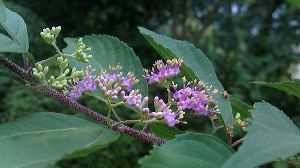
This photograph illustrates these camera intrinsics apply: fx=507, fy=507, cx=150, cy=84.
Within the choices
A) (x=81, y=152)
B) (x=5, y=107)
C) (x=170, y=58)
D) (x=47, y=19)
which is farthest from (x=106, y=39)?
(x=47, y=19)

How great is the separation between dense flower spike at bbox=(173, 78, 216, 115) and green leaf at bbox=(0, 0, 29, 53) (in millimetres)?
327

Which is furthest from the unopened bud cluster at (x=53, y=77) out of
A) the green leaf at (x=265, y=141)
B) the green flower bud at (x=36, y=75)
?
the green leaf at (x=265, y=141)

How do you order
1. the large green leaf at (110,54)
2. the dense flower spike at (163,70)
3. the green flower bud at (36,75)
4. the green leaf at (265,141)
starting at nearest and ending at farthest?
the green leaf at (265,141), the green flower bud at (36,75), the dense flower spike at (163,70), the large green leaf at (110,54)

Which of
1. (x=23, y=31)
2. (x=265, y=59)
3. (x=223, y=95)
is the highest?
(x=265, y=59)

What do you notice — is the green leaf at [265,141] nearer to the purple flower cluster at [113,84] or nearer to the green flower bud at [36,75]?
the purple flower cluster at [113,84]

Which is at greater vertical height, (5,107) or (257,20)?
(257,20)

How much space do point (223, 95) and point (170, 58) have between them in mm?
152

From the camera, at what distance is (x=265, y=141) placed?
0.73 meters

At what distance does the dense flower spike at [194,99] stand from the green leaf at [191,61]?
5 centimetres

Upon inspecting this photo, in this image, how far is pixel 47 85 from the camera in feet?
3.29

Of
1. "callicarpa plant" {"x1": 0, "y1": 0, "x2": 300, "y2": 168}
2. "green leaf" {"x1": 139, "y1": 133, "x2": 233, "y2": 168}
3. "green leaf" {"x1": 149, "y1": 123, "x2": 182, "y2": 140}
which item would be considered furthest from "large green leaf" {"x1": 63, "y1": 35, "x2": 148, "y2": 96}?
"green leaf" {"x1": 139, "y1": 133, "x2": 233, "y2": 168}

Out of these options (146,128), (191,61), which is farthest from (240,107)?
(146,128)

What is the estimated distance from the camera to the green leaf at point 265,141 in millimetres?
699

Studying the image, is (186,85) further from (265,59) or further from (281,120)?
(265,59)
